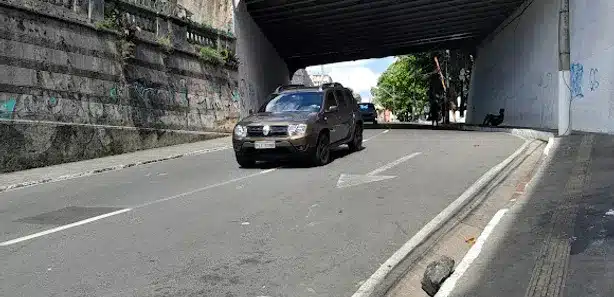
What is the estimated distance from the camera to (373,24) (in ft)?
102

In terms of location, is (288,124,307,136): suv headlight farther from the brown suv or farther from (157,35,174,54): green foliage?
(157,35,174,54): green foliage

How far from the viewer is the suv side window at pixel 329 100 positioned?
45.1ft

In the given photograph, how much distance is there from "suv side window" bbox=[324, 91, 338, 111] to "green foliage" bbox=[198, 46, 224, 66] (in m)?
9.05

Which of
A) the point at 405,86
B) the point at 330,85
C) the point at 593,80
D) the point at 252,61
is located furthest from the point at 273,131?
the point at 405,86

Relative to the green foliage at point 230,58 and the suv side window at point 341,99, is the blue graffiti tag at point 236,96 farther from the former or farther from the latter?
the suv side window at point 341,99

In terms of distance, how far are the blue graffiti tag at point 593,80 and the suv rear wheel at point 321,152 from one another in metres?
7.84

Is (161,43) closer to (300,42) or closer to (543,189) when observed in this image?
(543,189)

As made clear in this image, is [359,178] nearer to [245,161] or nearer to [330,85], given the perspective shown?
[245,161]

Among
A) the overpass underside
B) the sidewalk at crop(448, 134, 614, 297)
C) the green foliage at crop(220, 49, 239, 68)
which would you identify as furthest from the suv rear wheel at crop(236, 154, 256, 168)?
the overpass underside

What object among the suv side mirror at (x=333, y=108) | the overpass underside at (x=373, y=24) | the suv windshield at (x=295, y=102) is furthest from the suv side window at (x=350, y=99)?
the overpass underside at (x=373, y=24)

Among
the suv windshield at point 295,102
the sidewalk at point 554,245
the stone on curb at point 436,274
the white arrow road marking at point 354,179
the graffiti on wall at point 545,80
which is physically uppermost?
the graffiti on wall at point 545,80

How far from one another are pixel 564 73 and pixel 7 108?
13902 millimetres

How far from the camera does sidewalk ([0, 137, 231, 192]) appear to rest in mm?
11977

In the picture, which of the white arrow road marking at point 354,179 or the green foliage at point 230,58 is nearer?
the white arrow road marking at point 354,179
